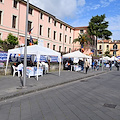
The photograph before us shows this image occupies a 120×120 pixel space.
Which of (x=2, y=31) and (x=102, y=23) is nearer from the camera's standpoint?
(x=2, y=31)

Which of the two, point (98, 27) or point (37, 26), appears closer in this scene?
point (37, 26)

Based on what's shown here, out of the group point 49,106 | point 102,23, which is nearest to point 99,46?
point 102,23

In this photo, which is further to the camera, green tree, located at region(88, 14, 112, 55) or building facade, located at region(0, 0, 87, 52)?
green tree, located at region(88, 14, 112, 55)

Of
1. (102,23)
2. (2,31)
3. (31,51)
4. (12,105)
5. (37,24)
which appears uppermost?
(102,23)

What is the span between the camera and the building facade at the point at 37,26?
26.4 metres

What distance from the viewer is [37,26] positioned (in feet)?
110

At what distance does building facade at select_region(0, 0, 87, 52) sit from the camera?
26422 millimetres

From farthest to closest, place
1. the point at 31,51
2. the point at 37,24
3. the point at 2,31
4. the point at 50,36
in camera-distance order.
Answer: the point at 50,36 → the point at 37,24 → the point at 2,31 → the point at 31,51

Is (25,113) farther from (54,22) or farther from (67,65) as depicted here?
(54,22)

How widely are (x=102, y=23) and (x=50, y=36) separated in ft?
73.6

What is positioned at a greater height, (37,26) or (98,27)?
(98,27)

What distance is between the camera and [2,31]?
84.7 ft

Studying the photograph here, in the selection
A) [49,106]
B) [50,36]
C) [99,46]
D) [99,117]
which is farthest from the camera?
[99,46]

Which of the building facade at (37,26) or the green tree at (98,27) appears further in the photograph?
the green tree at (98,27)
